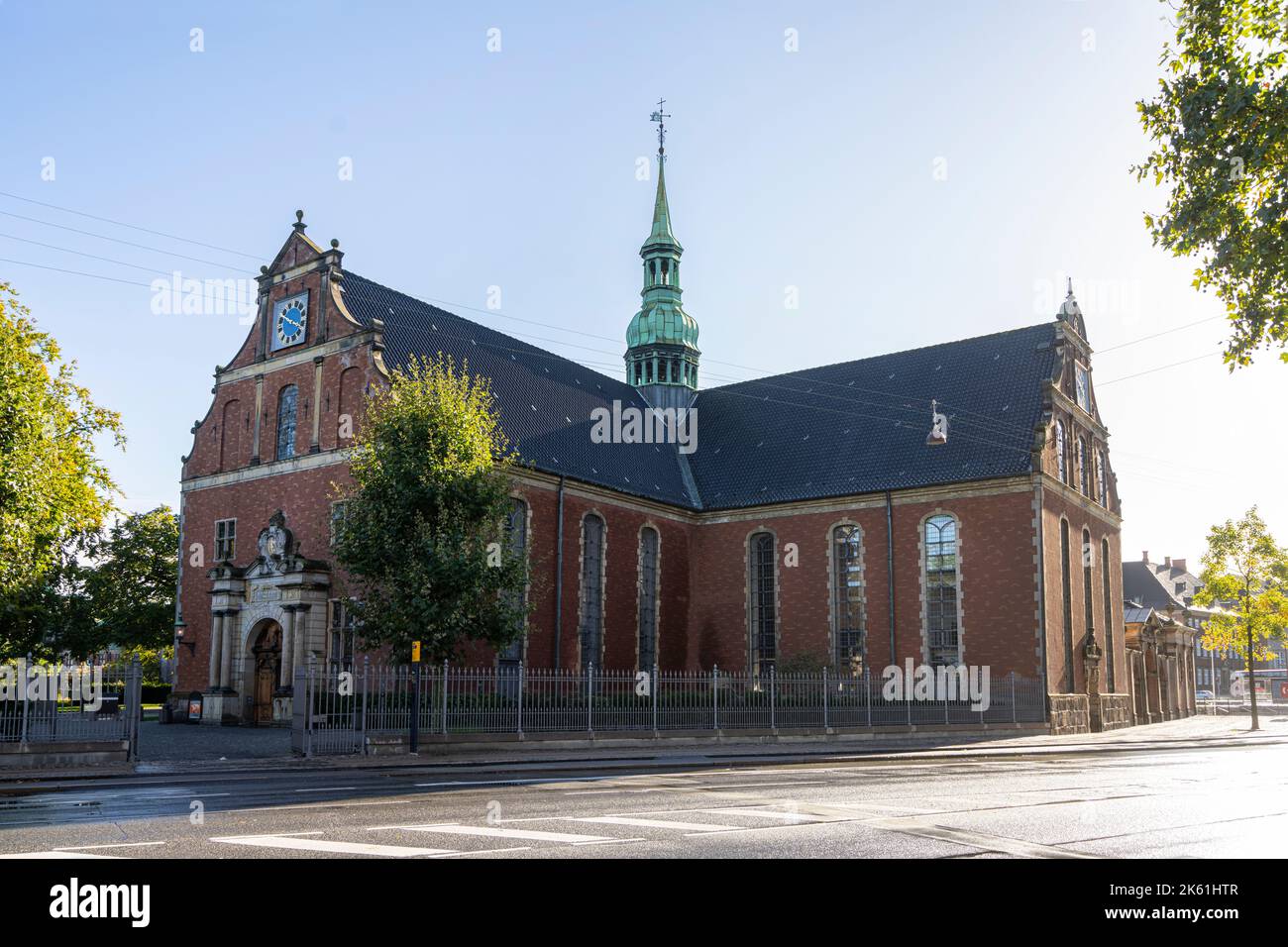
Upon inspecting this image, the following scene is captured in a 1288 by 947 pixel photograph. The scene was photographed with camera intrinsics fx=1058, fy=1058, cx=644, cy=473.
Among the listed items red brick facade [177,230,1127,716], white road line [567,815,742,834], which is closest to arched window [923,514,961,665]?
red brick facade [177,230,1127,716]

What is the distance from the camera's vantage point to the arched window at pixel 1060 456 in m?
40.2

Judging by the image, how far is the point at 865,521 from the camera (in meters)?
41.7

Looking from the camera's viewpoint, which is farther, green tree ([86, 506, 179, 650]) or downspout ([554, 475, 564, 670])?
green tree ([86, 506, 179, 650])

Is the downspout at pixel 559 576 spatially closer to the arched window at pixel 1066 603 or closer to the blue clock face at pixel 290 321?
the blue clock face at pixel 290 321

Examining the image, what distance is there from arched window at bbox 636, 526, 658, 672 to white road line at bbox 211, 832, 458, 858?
3253 centimetres

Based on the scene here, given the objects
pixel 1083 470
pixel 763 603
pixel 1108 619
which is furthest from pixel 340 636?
pixel 1108 619

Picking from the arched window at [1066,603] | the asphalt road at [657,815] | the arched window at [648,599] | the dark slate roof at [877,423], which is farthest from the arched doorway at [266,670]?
the arched window at [1066,603]

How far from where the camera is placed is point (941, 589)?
129ft

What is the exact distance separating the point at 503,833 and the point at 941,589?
31658mm

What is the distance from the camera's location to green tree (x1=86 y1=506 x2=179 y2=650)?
55.5 metres

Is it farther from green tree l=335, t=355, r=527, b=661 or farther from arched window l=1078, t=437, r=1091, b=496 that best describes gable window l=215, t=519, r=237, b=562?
arched window l=1078, t=437, r=1091, b=496

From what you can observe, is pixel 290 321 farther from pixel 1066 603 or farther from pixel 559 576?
pixel 1066 603
